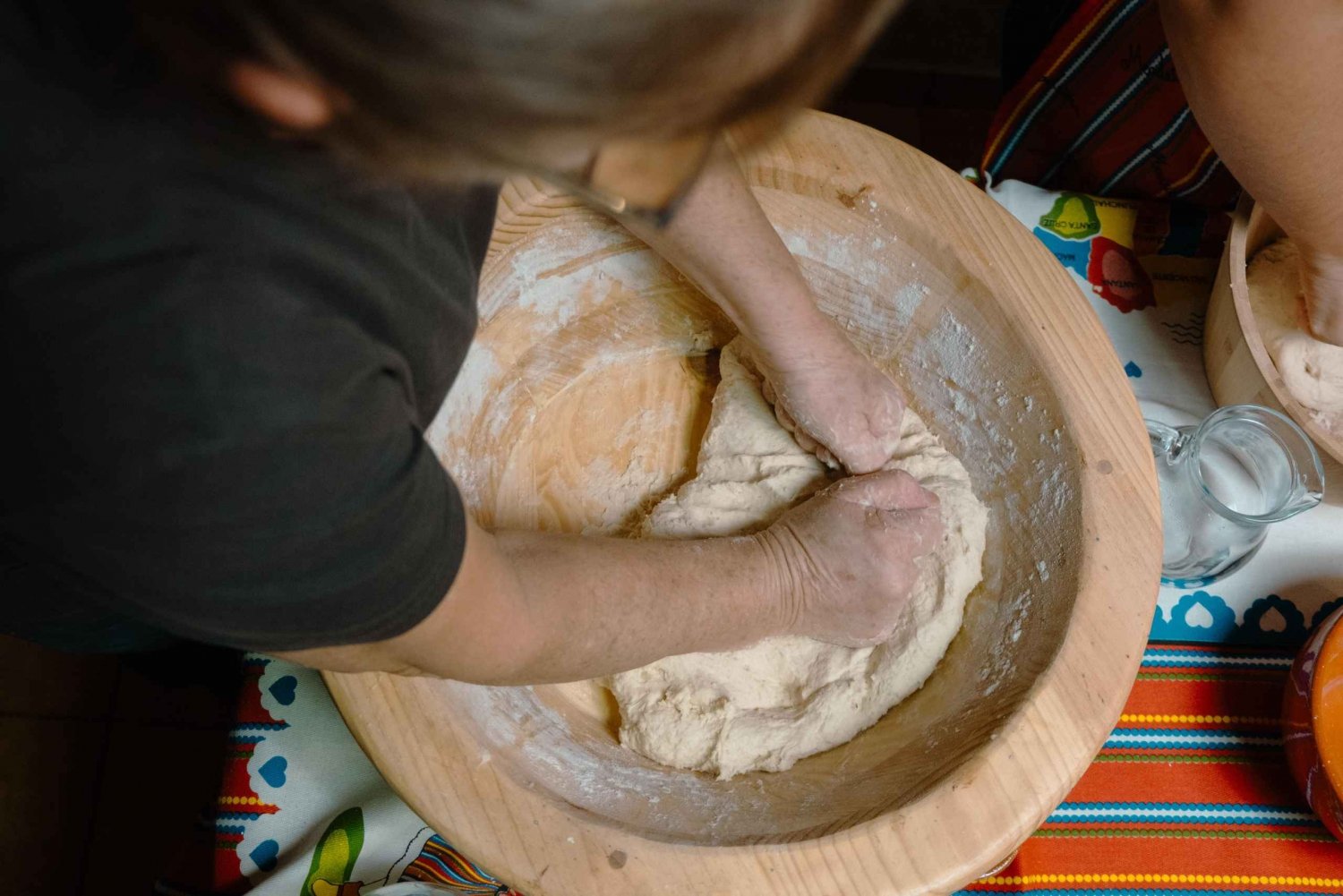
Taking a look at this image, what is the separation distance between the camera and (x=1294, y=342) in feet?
2.73

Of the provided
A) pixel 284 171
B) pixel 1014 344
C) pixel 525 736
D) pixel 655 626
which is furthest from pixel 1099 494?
pixel 284 171

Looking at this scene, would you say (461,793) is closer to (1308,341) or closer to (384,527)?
(384,527)

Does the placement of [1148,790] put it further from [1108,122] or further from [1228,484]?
[1108,122]

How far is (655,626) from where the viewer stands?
0.59 metres

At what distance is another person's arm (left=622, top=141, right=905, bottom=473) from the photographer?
711mm

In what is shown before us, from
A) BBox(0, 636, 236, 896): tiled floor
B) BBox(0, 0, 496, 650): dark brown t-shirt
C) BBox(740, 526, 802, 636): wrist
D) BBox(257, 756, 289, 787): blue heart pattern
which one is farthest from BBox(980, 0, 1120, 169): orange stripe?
BBox(0, 636, 236, 896): tiled floor

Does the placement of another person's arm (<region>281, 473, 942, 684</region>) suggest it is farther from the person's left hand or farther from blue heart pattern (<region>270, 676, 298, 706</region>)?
blue heart pattern (<region>270, 676, 298, 706</region>)

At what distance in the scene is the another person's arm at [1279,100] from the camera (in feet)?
2.08

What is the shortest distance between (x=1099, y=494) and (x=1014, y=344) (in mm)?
141

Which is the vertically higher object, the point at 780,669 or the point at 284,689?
the point at 780,669

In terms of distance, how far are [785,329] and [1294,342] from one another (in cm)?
49

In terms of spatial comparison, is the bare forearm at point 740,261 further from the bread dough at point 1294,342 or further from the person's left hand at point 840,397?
the bread dough at point 1294,342

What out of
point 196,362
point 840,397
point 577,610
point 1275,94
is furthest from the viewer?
point 840,397

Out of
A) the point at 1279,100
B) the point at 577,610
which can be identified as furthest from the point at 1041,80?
the point at 577,610
